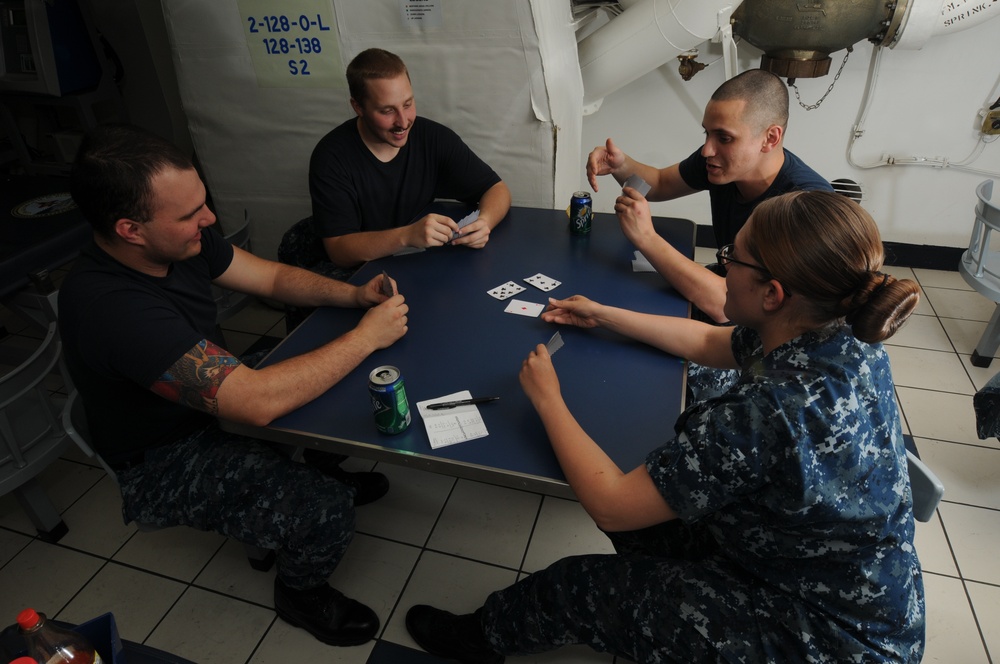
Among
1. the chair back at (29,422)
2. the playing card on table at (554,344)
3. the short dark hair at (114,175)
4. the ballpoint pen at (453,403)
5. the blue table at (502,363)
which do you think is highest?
the short dark hair at (114,175)

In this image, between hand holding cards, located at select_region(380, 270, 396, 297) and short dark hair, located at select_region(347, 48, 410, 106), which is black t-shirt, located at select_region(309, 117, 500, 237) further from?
hand holding cards, located at select_region(380, 270, 396, 297)

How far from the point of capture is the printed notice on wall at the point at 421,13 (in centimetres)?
262

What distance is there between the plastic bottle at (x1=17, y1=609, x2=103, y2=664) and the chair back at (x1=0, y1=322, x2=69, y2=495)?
116 cm

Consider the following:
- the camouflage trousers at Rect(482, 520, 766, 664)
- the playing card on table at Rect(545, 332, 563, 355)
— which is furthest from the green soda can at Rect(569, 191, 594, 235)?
the camouflage trousers at Rect(482, 520, 766, 664)

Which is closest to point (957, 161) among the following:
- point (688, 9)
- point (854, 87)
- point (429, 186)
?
point (854, 87)

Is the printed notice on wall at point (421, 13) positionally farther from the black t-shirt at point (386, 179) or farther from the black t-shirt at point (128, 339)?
the black t-shirt at point (128, 339)

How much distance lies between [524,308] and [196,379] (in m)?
0.89

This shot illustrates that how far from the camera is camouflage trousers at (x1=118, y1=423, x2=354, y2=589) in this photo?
168cm

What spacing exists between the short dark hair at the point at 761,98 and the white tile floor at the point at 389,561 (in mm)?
1522

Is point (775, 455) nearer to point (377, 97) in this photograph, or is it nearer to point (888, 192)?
point (377, 97)

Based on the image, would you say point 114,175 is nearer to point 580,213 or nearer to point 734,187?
point 580,213

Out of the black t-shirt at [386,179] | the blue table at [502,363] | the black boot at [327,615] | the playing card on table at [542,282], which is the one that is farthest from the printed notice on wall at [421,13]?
the black boot at [327,615]

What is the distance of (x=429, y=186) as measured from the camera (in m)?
2.56

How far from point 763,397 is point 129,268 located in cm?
157
